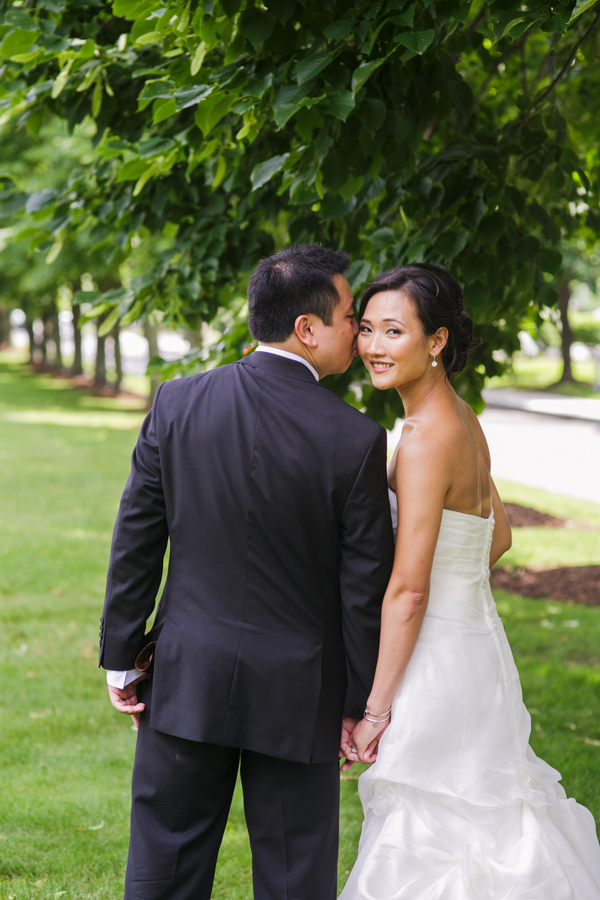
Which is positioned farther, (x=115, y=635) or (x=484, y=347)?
(x=484, y=347)

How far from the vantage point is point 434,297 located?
8.04ft

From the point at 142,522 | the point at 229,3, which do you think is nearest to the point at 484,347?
the point at 229,3

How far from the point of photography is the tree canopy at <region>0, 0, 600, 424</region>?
9.39 feet

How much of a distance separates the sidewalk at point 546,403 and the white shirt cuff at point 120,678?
2148cm

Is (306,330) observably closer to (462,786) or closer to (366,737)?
(366,737)

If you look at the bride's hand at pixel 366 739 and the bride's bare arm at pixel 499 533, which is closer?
the bride's hand at pixel 366 739

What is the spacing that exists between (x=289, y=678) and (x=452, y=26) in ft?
8.35

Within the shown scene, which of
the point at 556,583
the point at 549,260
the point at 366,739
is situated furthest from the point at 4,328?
the point at 366,739

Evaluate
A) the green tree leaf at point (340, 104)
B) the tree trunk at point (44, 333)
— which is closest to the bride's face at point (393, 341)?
the green tree leaf at point (340, 104)

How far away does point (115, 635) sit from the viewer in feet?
7.97

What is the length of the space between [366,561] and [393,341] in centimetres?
66

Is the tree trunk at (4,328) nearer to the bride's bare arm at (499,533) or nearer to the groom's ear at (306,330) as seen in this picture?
the bride's bare arm at (499,533)

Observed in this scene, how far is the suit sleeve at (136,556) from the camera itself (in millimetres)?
2367

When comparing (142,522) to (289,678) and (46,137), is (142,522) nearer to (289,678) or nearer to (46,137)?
(289,678)
